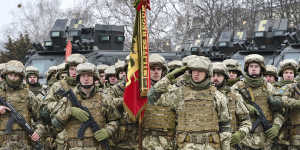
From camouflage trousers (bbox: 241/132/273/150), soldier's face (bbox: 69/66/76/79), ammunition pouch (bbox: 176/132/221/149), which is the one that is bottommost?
camouflage trousers (bbox: 241/132/273/150)

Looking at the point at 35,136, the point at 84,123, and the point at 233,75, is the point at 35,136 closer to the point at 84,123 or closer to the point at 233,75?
the point at 84,123

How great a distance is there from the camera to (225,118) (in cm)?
500

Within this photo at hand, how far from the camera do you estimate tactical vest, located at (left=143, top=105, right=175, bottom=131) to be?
5.56 metres

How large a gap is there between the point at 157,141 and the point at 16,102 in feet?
7.07

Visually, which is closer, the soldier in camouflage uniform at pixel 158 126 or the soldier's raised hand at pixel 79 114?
the soldier's raised hand at pixel 79 114

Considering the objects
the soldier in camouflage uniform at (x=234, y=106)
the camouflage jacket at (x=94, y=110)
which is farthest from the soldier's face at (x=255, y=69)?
the camouflage jacket at (x=94, y=110)

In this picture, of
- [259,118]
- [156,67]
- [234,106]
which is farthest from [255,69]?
[156,67]

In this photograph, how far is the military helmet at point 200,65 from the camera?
4910 mm

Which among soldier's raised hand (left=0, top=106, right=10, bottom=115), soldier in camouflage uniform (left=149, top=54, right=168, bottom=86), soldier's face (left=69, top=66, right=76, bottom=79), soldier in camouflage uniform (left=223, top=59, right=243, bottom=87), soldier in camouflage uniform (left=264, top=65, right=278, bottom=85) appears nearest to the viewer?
soldier in camouflage uniform (left=149, top=54, right=168, bottom=86)

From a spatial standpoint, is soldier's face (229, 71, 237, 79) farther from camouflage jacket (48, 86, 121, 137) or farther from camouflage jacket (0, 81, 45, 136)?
camouflage jacket (0, 81, 45, 136)

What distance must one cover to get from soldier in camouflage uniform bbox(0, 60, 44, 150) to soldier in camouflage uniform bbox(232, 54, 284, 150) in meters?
3.00

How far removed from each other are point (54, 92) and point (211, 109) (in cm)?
226

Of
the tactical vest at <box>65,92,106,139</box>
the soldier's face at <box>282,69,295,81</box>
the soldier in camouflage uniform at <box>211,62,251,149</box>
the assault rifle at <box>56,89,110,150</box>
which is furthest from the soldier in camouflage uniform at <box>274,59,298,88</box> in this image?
the assault rifle at <box>56,89,110,150</box>

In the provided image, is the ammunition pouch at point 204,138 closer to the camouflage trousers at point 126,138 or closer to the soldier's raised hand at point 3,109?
the camouflage trousers at point 126,138
